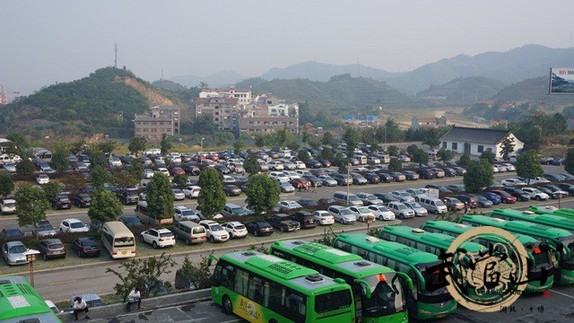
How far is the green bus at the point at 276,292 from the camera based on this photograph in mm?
12500

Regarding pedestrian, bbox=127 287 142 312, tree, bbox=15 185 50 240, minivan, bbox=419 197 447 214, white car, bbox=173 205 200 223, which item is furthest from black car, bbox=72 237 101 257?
minivan, bbox=419 197 447 214

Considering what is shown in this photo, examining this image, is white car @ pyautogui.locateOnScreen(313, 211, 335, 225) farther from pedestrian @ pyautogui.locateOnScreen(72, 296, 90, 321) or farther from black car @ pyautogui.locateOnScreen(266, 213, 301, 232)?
pedestrian @ pyautogui.locateOnScreen(72, 296, 90, 321)

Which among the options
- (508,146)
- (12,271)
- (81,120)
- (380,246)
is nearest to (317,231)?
(380,246)

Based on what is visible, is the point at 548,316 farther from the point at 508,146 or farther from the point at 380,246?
the point at 508,146

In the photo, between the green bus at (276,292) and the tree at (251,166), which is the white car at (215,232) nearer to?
the green bus at (276,292)

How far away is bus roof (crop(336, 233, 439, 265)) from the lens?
15.4 m

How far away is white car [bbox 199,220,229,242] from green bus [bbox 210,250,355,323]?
10.7m

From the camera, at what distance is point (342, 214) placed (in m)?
31.5

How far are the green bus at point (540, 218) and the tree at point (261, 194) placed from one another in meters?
11.7

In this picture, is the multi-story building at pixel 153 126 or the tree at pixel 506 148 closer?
the tree at pixel 506 148

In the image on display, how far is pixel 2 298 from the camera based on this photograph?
11898 millimetres

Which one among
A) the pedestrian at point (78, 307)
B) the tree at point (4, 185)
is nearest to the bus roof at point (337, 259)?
the pedestrian at point (78, 307)

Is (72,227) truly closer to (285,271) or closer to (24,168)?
(285,271)

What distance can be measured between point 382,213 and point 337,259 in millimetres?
17778
